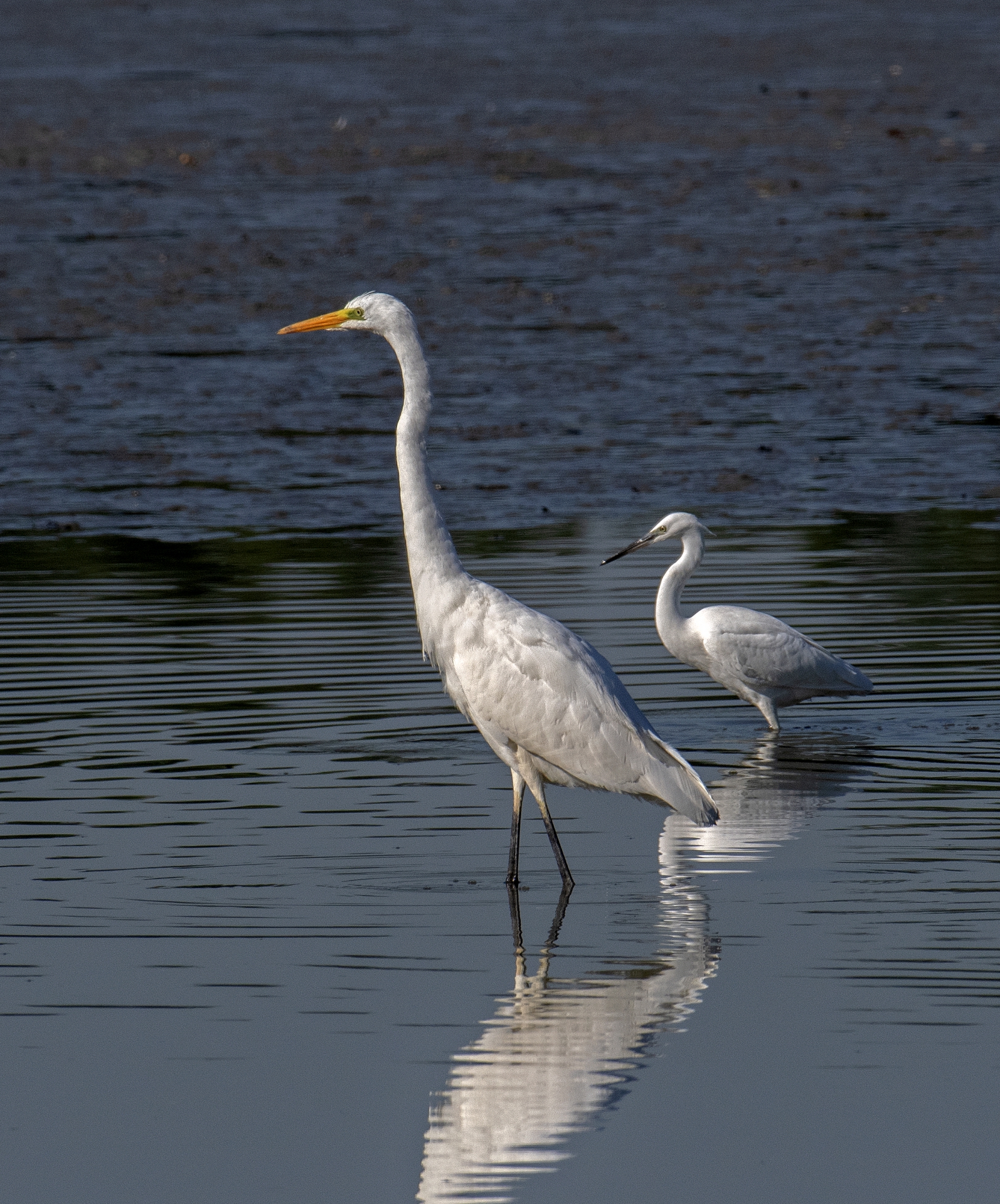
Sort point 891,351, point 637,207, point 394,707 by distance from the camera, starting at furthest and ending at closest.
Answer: point 637,207 < point 891,351 < point 394,707

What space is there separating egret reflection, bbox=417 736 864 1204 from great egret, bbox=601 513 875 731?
7.25 feet

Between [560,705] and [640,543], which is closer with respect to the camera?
[560,705]

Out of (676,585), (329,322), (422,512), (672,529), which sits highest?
(329,322)

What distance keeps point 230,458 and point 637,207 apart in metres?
8.95

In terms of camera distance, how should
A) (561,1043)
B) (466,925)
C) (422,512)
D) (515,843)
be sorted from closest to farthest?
(561,1043) < (466,925) < (515,843) < (422,512)

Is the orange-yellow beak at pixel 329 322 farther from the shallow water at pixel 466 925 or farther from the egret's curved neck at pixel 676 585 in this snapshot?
the egret's curved neck at pixel 676 585

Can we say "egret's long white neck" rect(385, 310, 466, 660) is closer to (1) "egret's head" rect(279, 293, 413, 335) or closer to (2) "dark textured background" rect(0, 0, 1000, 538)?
(1) "egret's head" rect(279, 293, 413, 335)

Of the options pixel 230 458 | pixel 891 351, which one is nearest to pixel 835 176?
pixel 891 351

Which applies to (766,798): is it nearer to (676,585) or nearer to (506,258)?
(676,585)

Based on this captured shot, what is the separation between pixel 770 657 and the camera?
36.7 feet

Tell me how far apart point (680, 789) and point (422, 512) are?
4.75 ft

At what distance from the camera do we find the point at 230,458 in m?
17.5

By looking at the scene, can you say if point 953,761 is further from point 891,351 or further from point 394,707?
point 891,351

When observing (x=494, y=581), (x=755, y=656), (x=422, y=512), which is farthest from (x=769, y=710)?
(x=422, y=512)
